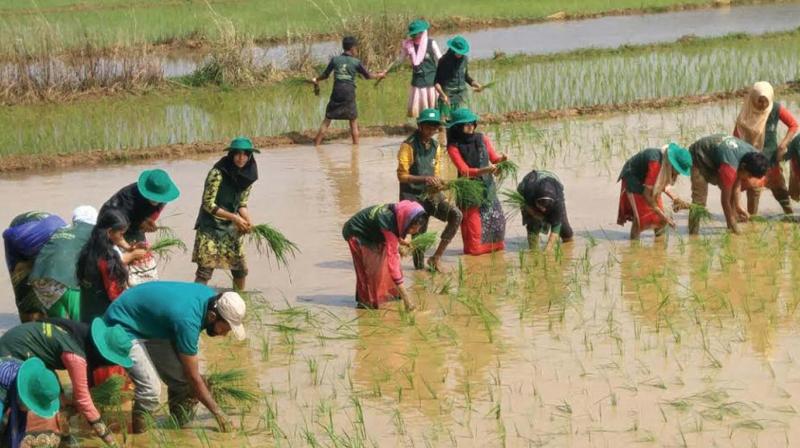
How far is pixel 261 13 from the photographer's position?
2522 centimetres

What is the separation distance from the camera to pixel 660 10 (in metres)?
25.4

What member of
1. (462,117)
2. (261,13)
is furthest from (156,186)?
(261,13)

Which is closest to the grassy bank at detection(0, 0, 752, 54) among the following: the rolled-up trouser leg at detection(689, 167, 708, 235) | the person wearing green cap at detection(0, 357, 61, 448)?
the rolled-up trouser leg at detection(689, 167, 708, 235)

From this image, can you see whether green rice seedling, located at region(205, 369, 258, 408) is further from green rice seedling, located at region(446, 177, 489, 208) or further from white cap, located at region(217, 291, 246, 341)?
green rice seedling, located at region(446, 177, 489, 208)

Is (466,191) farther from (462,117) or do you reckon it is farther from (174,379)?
(174,379)

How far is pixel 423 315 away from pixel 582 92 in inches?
330

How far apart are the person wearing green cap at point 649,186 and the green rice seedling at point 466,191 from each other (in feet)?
3.23

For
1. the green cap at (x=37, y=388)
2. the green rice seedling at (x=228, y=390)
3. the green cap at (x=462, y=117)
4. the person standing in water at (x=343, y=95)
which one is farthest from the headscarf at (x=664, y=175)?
the person standing in water at (x=343, y=95)

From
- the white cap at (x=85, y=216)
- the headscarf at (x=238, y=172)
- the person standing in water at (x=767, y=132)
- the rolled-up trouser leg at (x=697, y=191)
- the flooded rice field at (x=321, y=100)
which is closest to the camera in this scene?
the white cap at (x=85, y=216)

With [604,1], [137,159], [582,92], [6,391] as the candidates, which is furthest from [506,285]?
[604,1]

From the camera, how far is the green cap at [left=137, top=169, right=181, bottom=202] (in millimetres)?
6977

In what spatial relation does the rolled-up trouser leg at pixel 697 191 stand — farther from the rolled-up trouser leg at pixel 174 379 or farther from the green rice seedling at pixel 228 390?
the rolled-up trouser leg at pixel 174 379

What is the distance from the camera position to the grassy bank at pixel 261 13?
22.3 metres

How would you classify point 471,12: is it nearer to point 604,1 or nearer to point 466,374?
point 604,1
